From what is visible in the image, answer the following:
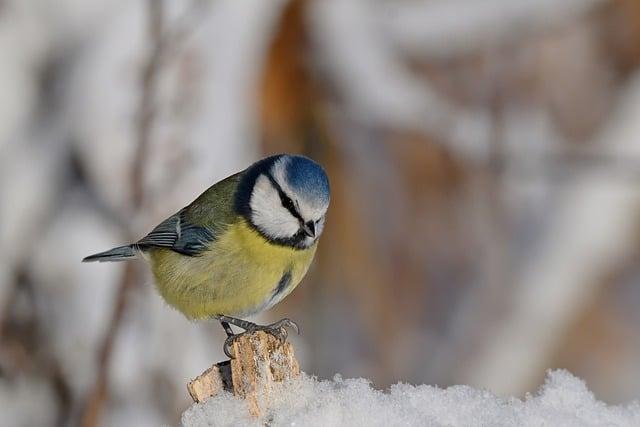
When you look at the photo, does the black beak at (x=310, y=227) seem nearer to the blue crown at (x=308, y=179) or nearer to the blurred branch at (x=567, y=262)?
the blue crown at (x=308, y=179)

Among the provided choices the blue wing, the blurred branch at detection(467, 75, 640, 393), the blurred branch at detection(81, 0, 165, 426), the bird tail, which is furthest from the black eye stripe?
the blurred branch at detection(467, 75, 640, 393)

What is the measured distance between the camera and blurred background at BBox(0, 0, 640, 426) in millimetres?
3447

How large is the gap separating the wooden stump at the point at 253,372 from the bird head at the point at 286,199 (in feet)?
2.50

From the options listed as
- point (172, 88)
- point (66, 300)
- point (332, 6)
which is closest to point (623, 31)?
point (332, 6)

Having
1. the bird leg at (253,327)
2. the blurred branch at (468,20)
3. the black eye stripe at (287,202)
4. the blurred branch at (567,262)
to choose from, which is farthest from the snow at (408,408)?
the blurred branch at (468,20)

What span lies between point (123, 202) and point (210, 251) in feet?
3.38

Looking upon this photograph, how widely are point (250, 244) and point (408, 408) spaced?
3.50 ft

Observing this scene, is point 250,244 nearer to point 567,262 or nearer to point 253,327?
point 253,327

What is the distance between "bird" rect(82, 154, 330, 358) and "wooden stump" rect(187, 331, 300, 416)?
68cm

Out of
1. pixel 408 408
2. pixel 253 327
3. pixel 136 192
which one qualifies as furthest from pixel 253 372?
pixel 136 192

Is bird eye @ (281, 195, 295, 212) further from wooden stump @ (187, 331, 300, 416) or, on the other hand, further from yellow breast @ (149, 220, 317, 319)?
wooden stump @ (187, 331, 300, 416)

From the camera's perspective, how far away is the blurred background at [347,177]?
3.45 m

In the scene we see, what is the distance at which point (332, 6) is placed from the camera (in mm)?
4727

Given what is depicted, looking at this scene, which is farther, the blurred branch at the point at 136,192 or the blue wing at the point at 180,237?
the blurred branch at the point at 136,192
